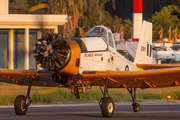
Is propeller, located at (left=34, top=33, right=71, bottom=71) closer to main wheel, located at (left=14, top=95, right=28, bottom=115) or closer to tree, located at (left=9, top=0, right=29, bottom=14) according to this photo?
main wheel, located at (left=14, top=95, right=28, bottom=115)

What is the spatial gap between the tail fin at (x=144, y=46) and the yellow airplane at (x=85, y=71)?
2.48 m

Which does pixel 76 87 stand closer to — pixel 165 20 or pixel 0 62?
pixel 0 62

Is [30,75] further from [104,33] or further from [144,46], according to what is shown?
[144,46]

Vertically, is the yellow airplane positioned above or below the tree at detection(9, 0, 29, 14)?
below

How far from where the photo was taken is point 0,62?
33500 mm

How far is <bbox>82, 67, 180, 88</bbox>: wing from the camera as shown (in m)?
11.5

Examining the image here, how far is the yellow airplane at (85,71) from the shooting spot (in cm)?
1117

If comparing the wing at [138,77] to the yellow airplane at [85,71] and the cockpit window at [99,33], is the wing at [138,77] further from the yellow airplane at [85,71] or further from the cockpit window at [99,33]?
the cockpit window at [99,33]

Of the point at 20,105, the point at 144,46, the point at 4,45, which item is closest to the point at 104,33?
the point at 20,105

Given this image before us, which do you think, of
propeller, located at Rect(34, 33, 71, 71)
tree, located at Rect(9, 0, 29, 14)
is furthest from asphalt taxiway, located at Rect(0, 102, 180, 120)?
tree, located at Rect(9, 0, 29, 14)

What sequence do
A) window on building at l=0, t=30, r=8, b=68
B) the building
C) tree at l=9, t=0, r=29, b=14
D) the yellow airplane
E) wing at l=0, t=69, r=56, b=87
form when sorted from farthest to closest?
tree at l=9, t=0, r=29, b=14 → window on building at l=0, t=30, r=8, b=68 → the building → wing at l=0, t=69, r=56, b=87 → the yellow airplane

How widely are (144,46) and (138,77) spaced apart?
505cm

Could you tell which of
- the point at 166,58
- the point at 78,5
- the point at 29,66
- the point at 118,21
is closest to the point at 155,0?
the point at 118,21

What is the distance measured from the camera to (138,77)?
11.9 m
